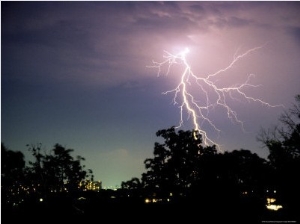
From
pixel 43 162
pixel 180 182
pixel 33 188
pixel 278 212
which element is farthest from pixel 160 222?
pixel 33 188

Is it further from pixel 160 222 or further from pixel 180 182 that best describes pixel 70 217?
pixel 180 182

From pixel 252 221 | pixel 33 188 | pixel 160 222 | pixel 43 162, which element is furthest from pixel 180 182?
pixel 33 188

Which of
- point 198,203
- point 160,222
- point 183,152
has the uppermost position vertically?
point 183,152

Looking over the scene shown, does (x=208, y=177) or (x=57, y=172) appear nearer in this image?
(x=208, y=177)

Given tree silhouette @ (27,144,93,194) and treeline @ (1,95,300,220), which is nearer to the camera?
treeline @ (1,95,300,220)

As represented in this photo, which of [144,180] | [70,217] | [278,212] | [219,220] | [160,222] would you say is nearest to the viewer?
[219,220]

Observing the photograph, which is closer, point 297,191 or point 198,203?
point 198,203

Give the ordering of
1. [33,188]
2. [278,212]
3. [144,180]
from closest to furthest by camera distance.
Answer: [278,212] → [144,180] → [33,188]

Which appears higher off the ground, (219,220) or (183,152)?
(183,152)

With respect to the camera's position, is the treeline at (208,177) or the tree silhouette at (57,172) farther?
the tree silhouette at (57,172)
